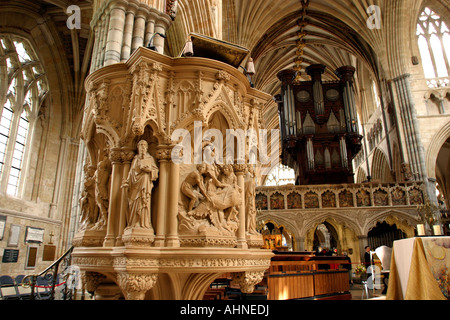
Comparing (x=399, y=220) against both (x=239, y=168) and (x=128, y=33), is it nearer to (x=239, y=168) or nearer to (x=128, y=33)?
(x=128, y=33)

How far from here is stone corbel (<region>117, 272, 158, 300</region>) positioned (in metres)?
2.49

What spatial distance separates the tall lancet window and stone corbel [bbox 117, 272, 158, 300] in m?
18.1

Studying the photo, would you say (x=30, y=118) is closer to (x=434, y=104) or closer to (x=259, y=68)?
(x=259, y=68)

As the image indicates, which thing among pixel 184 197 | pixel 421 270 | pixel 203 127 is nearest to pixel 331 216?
pixel 421 270

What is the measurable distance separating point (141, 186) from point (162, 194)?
19 cm

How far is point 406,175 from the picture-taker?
14.8 m

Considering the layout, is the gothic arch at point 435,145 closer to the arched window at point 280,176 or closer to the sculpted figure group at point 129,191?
the sculpted figure group at point 129,191

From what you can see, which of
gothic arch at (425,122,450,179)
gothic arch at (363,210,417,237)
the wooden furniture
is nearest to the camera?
the wooden furniture

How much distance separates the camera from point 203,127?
315cm

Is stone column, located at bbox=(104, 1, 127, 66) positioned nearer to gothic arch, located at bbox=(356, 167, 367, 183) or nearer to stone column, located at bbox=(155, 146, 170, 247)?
stone column, located at bbox=(155, 146, 170, 247)

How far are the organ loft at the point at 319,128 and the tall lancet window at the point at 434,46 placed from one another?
3650 mm

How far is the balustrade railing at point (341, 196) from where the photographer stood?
14.4 meters

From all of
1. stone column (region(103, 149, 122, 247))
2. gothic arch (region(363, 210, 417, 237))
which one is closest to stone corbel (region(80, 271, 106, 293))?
stone column (region(103, 149, 122, 247))
